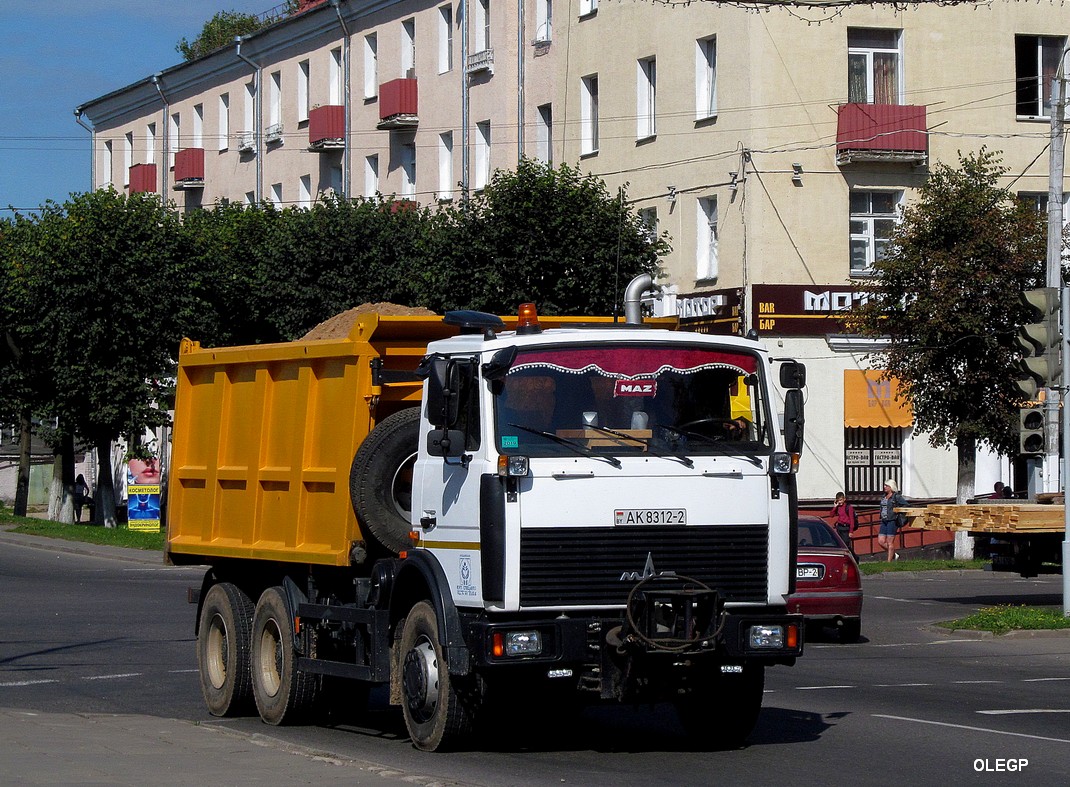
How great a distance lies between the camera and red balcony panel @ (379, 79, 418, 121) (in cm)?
4969

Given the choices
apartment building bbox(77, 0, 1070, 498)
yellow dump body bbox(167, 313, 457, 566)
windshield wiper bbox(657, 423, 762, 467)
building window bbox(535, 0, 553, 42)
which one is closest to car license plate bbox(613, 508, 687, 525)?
windshield wiper bbox(657, 423, 762, 467)

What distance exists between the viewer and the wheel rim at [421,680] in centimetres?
1070

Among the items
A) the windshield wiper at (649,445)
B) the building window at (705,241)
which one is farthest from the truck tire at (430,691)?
the building window at (705,241)

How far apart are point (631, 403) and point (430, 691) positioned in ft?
7.21

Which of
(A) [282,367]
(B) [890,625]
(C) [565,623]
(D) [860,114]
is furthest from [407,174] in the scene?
(C) [565,623]

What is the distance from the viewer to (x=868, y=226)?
37.9 m

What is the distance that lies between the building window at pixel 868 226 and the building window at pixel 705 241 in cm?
311

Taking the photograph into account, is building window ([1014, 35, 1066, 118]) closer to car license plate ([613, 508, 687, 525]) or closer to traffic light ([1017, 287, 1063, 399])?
traffic light ([1017, 287, 1063, 399])

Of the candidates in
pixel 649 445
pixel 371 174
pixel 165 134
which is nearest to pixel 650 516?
pixel 649 445

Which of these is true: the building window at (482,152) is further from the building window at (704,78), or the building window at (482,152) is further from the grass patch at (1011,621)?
the grass patch at (1011,621)

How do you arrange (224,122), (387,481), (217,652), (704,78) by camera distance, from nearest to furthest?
(387,481) < (217,652) < (704,78) < (224,122)

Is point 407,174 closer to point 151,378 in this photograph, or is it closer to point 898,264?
point 151,378

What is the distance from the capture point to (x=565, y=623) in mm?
10039

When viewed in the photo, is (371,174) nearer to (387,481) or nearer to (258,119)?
(258,119)
